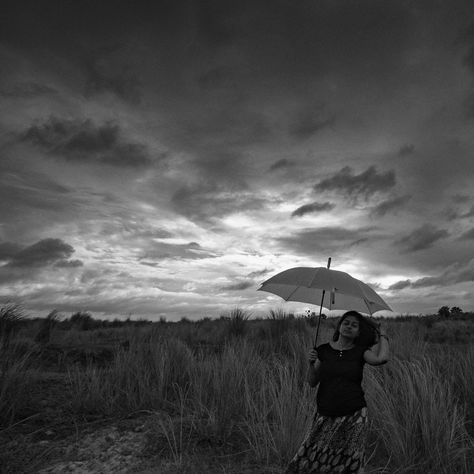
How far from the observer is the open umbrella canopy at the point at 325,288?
3984mm

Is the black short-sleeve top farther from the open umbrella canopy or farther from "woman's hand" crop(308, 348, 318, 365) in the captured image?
the open umbrella canopy

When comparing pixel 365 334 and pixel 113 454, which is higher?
pixel 365 334

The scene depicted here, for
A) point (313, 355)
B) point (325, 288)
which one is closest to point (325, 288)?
point (325, 288)

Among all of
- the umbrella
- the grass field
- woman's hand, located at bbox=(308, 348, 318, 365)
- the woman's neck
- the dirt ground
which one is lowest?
the dirt ground

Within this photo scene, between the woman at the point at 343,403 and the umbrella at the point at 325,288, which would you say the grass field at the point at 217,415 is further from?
the umbrella at the point at 325,288

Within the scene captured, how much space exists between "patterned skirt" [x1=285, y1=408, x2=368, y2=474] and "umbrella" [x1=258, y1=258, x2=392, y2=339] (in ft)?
2.94

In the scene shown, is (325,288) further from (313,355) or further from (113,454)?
(113,454)

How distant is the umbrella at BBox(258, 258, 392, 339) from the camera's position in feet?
13.1

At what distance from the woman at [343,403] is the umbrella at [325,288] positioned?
0.34 meters

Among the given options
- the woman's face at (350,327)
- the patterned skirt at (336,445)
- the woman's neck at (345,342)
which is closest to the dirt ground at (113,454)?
the patterned skirt at (336,445)

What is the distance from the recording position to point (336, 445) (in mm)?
3615

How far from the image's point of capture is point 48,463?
4.80 metres

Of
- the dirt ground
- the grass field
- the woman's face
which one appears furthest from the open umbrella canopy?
the dirt ground

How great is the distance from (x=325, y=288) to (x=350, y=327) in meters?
0.38
